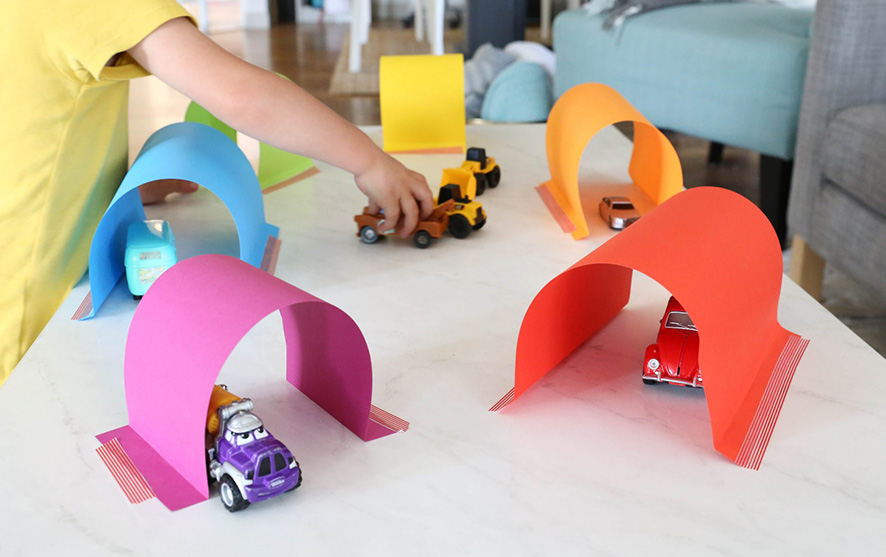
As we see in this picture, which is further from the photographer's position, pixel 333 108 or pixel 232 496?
pixel 333 108

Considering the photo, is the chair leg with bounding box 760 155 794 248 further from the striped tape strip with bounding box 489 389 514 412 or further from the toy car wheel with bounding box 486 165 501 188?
the striped tape strip with bounding box 489 389 514 412

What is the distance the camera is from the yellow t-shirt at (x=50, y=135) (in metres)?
0.66

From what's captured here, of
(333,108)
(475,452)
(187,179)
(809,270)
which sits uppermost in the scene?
(187,179)

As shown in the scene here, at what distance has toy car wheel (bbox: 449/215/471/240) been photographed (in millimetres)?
808

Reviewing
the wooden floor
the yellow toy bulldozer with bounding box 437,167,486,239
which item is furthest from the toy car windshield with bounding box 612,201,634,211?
the wooden floor

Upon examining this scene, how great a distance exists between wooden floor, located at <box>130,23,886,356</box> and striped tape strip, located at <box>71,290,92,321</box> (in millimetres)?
1019

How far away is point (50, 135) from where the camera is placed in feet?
2.45

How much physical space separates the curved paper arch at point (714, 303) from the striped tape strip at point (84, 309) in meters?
0.36

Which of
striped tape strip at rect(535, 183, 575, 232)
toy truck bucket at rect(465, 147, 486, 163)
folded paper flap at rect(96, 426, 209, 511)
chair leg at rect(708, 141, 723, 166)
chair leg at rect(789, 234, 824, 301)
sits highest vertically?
toy truck bucket at rect(465, 147, 486, 163)

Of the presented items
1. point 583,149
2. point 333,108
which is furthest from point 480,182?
point 333,108

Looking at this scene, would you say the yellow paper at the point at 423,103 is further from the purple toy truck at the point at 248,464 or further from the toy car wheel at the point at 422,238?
the purple toy truck at the point at 248,464

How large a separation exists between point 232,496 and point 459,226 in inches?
17.8

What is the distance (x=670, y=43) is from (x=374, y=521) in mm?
1714

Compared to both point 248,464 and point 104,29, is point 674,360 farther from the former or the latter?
point 104,29
